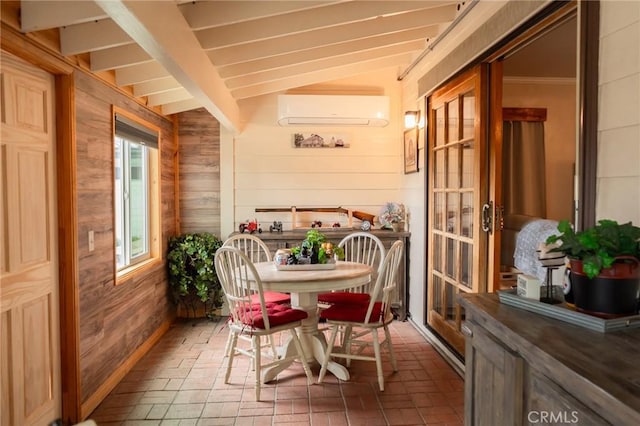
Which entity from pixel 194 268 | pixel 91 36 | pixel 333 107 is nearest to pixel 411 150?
pixel 333 107

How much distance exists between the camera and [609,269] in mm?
1152

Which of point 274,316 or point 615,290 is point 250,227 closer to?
point 274,316

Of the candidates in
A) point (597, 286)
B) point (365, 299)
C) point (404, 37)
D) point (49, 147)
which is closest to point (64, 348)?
point (49, 147)

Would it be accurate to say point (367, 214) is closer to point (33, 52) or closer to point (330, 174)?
point (330, 174)

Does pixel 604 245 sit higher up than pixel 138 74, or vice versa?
pixel 138 74

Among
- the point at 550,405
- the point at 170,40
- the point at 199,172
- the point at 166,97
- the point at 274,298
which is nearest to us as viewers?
the point at 550,405

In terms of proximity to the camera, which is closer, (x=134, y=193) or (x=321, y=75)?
(x=134, y=193)

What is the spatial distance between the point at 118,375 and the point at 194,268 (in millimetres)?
1331

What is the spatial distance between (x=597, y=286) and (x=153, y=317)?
11.3ft

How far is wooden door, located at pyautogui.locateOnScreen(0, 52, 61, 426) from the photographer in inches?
73.5

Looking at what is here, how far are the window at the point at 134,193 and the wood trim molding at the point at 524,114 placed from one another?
3577mm

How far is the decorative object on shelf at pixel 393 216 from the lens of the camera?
169 inches

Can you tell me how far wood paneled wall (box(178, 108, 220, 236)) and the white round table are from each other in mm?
1437

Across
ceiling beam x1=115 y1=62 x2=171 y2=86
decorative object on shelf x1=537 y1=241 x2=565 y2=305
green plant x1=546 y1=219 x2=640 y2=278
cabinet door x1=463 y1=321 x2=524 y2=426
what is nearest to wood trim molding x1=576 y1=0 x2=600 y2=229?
decorative object on shelf x1=537 y1=241 x2=565 y2=305
